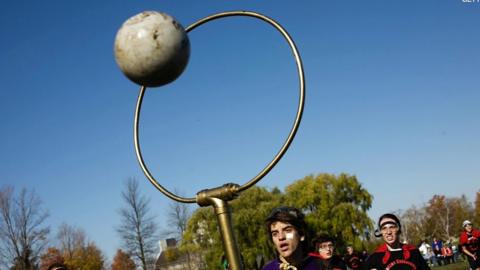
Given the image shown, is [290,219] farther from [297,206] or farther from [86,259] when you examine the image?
[86,259]

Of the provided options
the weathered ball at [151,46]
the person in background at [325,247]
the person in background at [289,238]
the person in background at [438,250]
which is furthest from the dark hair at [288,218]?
the person in background at [438,250]

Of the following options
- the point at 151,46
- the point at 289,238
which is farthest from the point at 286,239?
the point at 151,46

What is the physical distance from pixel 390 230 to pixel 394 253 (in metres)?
0.46

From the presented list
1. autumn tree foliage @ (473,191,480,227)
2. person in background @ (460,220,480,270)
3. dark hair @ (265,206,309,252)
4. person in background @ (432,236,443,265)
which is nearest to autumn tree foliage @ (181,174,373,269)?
person in background @ (432,236,443,265)

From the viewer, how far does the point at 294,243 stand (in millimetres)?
4906

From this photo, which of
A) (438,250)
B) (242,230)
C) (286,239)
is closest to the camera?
(286,239)

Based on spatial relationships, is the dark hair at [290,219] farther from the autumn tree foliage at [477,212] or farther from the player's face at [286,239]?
the autumn tree foliage at [477,212]

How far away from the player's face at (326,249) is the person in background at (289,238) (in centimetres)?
617

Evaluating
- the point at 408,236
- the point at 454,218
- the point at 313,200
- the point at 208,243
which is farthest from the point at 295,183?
the point at 454,218

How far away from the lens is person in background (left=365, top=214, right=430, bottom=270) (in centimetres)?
969

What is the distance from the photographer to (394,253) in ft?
32.7

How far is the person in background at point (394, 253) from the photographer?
969 cm

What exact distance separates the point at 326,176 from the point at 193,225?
15.6m

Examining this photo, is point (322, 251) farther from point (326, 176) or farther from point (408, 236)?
point (408, 236)
